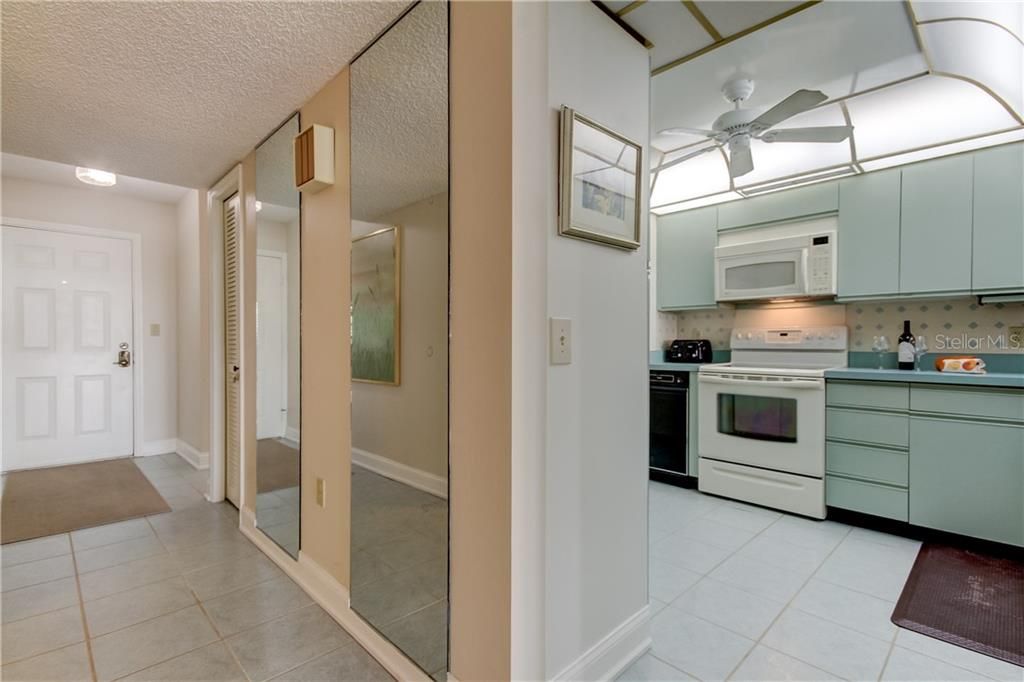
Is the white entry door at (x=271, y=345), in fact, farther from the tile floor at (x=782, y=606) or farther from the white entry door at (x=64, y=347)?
the white entry door at (x=64, y=347)

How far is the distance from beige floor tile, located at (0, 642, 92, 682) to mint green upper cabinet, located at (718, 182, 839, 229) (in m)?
4.34

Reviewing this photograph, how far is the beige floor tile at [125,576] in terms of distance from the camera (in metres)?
2.19

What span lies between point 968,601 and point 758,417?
133 cm

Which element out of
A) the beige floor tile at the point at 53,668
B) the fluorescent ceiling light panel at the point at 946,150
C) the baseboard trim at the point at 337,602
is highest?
the fluorescent ceiling light panel at the point at 946,150

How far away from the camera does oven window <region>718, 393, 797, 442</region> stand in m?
3.07

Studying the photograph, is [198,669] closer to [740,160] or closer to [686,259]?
[740,160]

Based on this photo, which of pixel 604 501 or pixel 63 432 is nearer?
pixel 604 501

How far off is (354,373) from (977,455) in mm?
3159

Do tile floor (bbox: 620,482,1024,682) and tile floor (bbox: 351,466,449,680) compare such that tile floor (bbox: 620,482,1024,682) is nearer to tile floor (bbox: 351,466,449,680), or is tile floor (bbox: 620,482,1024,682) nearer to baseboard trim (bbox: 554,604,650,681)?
baseboard trim (bbox: 554,604,650,681)

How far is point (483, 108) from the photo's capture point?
134cm

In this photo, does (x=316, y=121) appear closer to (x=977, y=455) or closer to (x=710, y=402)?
(x=710, y=402)

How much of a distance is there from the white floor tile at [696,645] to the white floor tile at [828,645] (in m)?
0.15

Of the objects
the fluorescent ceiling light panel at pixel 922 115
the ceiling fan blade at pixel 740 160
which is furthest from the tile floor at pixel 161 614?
the fluorescent ceiling light panel at pixel 922 115

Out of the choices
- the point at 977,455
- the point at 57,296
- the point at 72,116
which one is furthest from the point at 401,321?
the point at 57,296
